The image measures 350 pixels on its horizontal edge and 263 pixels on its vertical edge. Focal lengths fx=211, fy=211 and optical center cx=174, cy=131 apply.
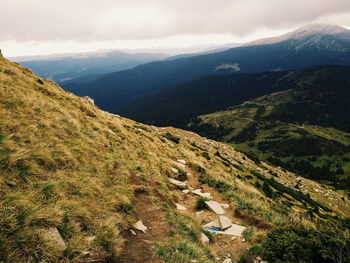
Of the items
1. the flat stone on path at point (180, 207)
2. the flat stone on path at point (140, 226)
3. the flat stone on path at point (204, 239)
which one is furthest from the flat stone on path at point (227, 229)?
the flat stone on path at point (140, 226)

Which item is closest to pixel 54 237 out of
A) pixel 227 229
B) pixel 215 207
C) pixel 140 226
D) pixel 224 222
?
pixel 140 226

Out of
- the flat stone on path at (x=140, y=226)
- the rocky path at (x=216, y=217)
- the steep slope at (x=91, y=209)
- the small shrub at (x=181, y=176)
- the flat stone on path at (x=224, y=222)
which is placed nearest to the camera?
the steep slope at (x=91, y=209)

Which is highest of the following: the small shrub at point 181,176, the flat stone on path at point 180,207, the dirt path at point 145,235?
the dirt path at point 145,235

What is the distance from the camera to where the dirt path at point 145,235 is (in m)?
6.88

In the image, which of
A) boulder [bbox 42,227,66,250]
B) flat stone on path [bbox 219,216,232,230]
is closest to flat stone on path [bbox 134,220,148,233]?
boulder [bbox 42,227,66,250]

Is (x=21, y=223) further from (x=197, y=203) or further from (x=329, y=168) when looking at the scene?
→ (x=329, y=168)

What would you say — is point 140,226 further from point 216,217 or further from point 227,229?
point 216,217

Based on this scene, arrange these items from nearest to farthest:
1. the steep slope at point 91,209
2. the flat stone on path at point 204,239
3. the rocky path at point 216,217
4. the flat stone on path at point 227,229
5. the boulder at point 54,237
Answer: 1. the boulder at point 54,237
2. the steep slope at point 91,209
3. the rocky path at point 216,217
4. the flat stone on path at point 204,239
5. the flat stone on path at point 227,229

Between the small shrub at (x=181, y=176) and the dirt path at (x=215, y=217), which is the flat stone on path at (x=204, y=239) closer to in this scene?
the dirt path at (x=215, y=217)

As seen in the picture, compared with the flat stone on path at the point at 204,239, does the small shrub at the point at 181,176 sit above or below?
below

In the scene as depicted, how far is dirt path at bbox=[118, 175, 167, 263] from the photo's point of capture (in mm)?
6875

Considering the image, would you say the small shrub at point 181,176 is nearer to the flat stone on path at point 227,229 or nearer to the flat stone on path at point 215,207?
the flat stone on path at point 215,207

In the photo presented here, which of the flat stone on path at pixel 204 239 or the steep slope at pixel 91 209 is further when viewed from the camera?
the flat stone on path at pixel 204 239

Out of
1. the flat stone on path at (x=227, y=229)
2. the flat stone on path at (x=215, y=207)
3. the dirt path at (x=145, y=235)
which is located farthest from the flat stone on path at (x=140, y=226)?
the flat stone on path at (x=215, y=207)
